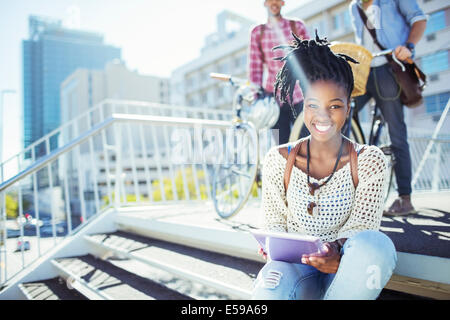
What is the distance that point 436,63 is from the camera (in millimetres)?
2504

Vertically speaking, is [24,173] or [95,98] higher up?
[95,98]

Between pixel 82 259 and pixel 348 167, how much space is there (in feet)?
9.31

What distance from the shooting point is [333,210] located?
3.51 feet

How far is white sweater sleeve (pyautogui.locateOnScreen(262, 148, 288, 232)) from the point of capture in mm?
1179

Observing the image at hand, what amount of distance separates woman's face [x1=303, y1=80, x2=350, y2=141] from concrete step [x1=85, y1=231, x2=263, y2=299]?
862 mm

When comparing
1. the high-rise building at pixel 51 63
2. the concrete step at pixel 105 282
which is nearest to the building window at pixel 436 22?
the concrete step at pixel 105 282

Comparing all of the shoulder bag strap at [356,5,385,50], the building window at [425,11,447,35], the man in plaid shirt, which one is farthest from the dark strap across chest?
the building window at [425,11,447,35]

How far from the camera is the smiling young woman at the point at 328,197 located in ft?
2.96

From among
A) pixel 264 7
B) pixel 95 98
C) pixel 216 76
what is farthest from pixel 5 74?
pixel 95 98

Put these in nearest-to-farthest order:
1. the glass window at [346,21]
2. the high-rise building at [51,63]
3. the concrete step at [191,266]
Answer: the concrete step at [191,266]
the glass window at [346,21]
the high-rise building at [51,63]

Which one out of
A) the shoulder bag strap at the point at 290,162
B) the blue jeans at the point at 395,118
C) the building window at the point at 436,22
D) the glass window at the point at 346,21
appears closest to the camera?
the shoulder bag strap at the point at 290,162

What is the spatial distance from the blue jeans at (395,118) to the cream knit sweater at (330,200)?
1216 mm
